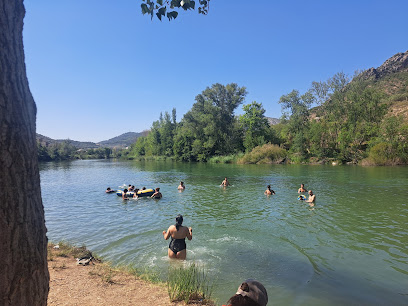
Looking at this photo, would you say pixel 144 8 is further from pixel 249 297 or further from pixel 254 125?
pixel 254 125

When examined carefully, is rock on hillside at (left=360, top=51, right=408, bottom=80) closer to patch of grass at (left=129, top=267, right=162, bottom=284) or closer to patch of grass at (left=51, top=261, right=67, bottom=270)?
patch of grass at (left=129, top=267, right=162, bottom=284)

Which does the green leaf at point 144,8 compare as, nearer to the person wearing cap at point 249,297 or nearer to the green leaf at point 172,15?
the green leaf at point 172,15

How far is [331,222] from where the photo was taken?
1155cm

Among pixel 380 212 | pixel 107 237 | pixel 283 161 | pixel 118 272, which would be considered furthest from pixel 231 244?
pixel 283 161

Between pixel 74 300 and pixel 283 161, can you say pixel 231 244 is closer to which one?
pixel 74 300

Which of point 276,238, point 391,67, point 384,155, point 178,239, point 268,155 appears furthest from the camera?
point 391,67

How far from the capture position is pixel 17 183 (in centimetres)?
227

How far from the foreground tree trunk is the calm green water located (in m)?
4.39

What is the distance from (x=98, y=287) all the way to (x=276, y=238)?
6595 millimetres

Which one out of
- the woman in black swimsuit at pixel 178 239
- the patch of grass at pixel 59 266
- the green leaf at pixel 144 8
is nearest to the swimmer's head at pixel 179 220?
the woman in black swimsuit at pixel 178 239

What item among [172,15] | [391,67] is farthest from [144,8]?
[391,67]

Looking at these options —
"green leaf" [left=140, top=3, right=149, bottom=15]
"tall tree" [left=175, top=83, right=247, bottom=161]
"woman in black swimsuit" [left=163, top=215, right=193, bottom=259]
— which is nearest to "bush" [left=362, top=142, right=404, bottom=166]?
"tall tree" [left=175, top=83, right=247, bottom=161]

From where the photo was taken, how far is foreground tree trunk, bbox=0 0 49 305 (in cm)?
218

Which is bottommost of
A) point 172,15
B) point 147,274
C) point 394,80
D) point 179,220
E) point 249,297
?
point 147,274
